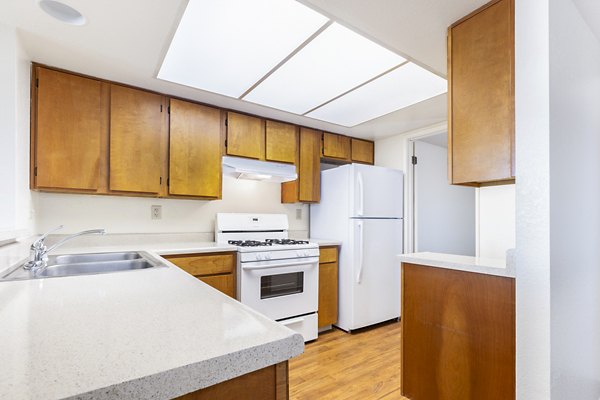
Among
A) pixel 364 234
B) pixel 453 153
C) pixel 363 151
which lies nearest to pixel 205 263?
pixel 364 234

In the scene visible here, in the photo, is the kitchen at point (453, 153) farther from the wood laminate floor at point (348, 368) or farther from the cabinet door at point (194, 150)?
the wood laminate floor at point (348, 368)

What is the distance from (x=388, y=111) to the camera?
2.64 metres

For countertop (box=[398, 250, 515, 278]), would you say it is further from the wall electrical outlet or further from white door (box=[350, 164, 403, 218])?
the wall electrical outlet

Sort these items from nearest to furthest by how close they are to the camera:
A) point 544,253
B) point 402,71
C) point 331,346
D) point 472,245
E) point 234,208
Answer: point 544,253 → point 402,71 → point 331,346 → point 234,208 → point 472,245

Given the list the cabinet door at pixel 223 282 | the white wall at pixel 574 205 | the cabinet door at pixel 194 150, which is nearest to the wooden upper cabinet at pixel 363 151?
the cabinet door at pixel 194 150

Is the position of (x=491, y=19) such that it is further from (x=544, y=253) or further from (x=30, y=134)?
(x=30, y=134)

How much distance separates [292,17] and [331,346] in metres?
2.47

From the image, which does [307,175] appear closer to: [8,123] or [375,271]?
[375,271]

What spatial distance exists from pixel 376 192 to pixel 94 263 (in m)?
2.44

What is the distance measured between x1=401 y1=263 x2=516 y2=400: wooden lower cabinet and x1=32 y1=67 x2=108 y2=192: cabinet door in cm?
226

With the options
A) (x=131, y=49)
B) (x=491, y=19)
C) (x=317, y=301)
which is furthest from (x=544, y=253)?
(x=131, y=49)

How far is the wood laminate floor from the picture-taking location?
1.91 m

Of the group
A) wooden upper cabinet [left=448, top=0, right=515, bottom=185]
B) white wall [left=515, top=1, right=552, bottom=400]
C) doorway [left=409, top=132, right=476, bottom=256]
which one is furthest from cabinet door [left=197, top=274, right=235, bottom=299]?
doorway [left=409, top=132, right=476, bottom=256]

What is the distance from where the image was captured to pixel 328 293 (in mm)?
2971
